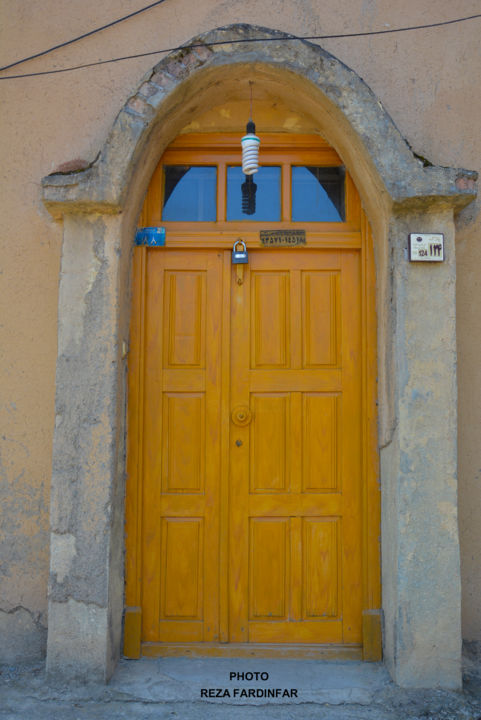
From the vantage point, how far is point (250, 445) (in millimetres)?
3562

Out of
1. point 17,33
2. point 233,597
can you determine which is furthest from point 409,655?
point 17,33

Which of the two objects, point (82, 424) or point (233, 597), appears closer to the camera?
point (82, 424)

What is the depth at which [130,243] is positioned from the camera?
351 centimetres

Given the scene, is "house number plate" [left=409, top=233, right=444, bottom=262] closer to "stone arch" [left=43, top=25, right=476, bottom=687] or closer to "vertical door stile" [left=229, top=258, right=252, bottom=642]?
"stone arch" [left=43, top=25, right=476, bottom=687]

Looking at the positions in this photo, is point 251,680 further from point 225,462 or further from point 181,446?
point 181,446

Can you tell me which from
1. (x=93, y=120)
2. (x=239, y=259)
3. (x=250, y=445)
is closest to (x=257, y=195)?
(x=239, y=259)

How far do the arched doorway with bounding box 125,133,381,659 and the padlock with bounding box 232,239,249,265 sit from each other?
4cm

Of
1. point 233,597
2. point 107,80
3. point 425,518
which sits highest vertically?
point 107,80

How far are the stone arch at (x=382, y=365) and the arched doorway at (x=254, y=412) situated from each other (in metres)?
0.21

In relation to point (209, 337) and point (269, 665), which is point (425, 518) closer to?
point (269, 665)

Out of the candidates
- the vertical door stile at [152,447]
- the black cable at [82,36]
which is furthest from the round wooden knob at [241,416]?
the black cable at [82,36]

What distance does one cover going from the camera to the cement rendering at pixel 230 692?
2887 mm

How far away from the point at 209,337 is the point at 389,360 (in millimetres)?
1076

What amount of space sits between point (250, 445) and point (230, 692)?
1.31 m
